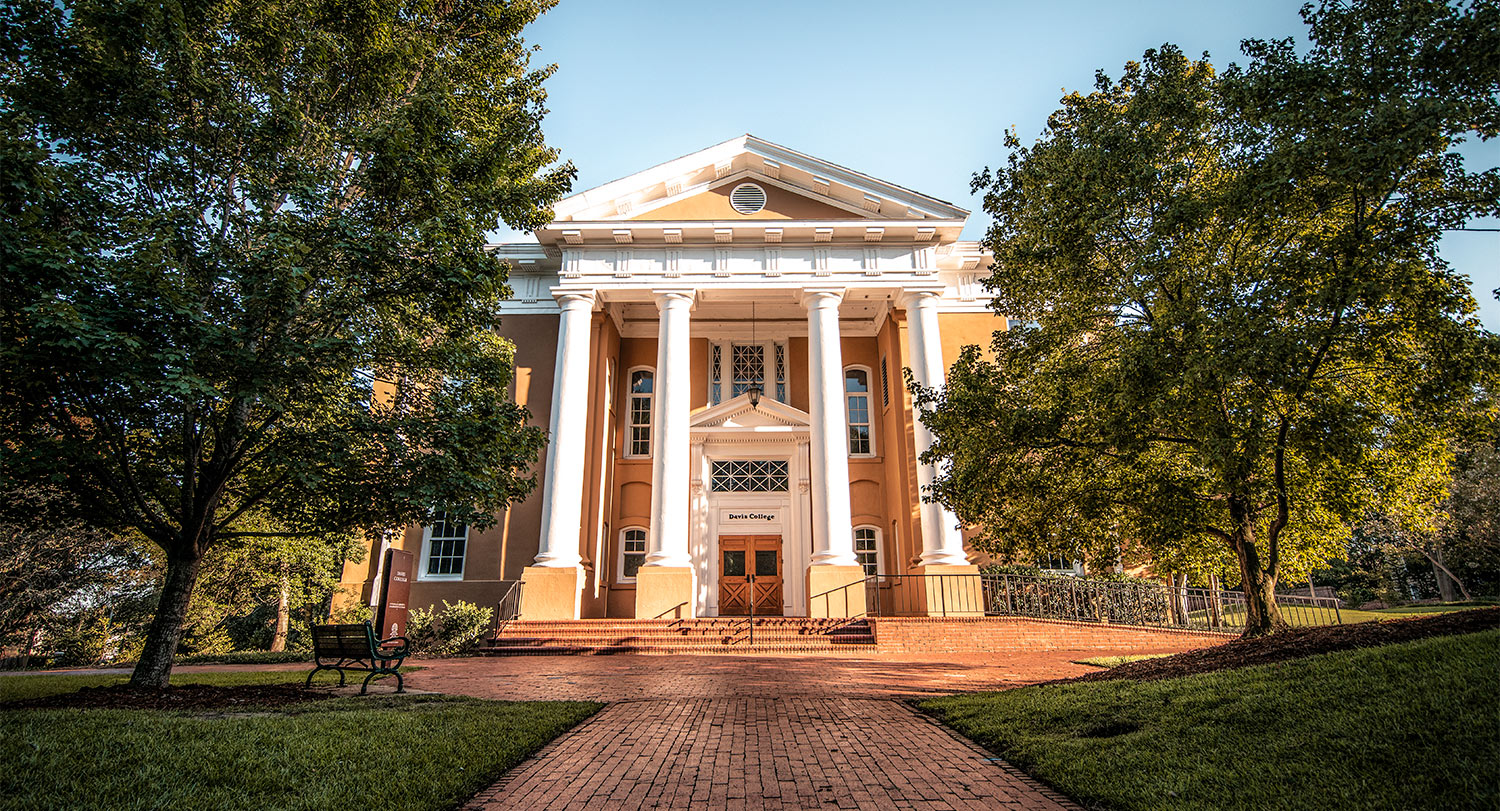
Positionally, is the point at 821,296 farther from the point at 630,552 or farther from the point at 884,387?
the point at 630,552

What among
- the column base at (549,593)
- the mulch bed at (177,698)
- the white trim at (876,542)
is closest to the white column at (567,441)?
the column base at (549,593)

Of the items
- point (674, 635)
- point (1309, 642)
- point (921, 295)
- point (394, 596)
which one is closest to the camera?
point (1309, 642)

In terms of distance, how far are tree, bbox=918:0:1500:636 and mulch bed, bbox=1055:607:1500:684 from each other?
1.09 meters

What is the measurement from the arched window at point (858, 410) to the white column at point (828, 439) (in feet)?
8.89

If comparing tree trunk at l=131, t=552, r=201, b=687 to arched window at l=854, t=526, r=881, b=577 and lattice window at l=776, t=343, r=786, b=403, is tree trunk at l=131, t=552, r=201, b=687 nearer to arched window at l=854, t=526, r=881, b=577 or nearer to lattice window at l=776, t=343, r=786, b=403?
arched window at l=854, t=526, r=881, b=577

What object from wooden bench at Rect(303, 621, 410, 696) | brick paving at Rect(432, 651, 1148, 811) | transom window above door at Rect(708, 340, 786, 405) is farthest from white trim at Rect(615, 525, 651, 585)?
wooden bench at Rect(303, 621, 410, 696)

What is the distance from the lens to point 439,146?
8484 mm

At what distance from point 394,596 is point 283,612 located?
968 centimetres

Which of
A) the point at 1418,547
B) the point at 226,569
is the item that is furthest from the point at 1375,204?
the point at 1418,547

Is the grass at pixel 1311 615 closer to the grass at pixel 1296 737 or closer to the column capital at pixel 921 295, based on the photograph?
the column capital at pixel 921 295

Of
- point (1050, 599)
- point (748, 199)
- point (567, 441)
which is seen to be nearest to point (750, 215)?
point (748, 199)

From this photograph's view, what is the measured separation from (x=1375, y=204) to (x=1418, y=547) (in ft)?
92.9

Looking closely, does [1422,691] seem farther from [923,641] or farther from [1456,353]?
[923,641]

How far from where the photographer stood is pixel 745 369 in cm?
2300
